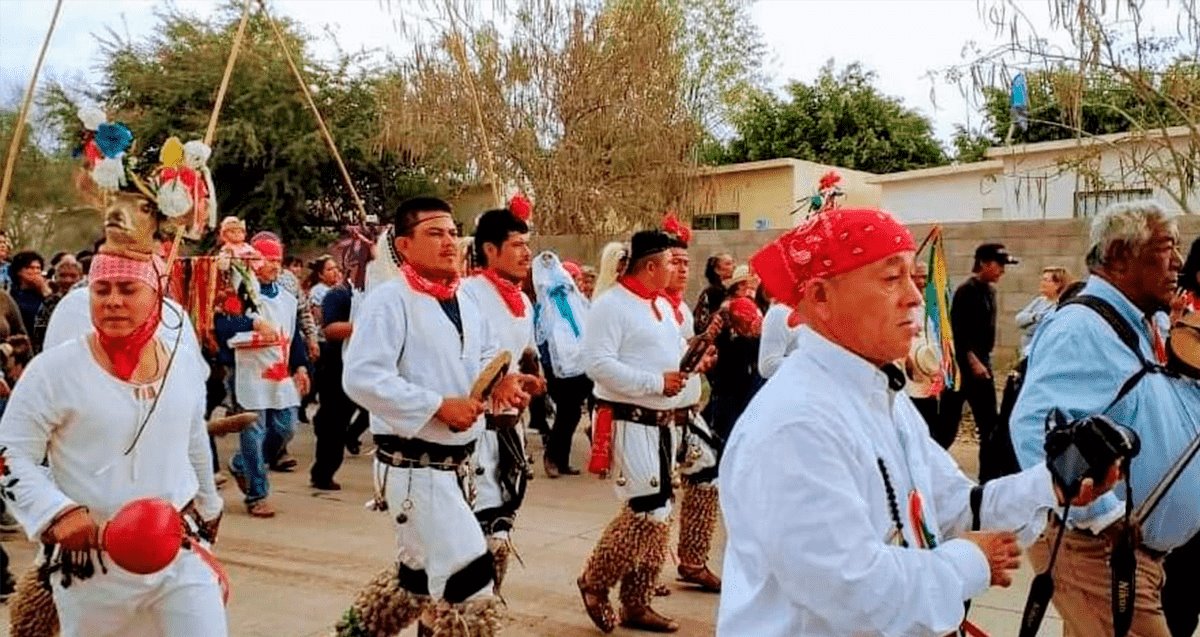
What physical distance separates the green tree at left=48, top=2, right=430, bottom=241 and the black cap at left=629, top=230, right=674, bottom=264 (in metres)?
19.4

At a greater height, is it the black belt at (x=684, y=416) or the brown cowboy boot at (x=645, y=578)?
the black belt at (x=684, y=416)

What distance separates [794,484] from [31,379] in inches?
96.9

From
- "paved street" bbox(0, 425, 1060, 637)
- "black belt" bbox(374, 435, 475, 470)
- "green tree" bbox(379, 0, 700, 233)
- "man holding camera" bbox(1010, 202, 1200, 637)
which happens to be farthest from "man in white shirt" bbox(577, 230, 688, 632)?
"green tree" bbox(379, 0, 700, 233)

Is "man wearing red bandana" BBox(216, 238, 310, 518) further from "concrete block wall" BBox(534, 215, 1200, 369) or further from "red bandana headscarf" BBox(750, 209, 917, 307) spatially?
"red bandana headscarf" BBox(750, 209, 917, 307)

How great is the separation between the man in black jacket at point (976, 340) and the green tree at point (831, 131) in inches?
857

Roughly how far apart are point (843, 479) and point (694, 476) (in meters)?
4.17

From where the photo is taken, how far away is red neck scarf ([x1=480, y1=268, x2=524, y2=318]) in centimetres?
590

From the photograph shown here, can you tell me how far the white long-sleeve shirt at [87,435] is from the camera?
3461 millimetres

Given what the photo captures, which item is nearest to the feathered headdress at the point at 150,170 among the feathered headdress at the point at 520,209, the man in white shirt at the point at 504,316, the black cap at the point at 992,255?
the man in white shirt at the point at 504,316

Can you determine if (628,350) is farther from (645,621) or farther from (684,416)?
(645,621)

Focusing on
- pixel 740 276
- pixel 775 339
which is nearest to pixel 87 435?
pixel 775 339

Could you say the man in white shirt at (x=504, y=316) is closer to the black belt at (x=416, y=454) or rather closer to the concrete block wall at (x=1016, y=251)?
the black belt at (x=416, y=454)

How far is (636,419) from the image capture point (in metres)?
5.86

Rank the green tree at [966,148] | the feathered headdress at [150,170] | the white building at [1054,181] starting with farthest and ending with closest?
the green tree at [966,148] → the white building at [1054,181] → the feathered headdress at [150,170]
